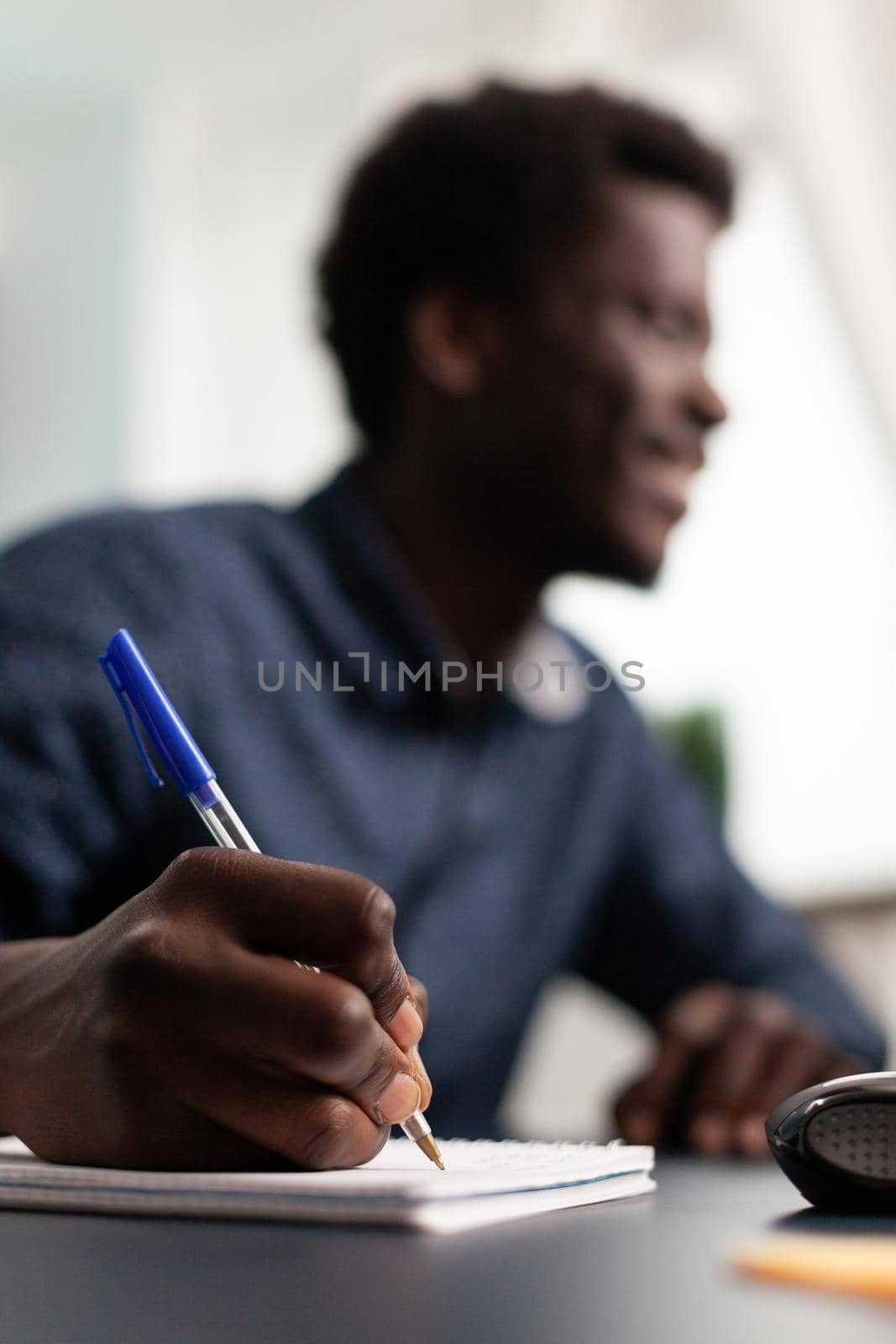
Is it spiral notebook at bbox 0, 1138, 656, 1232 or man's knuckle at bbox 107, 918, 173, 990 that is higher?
man's knuckle at bbox 107, 918, 173, 990

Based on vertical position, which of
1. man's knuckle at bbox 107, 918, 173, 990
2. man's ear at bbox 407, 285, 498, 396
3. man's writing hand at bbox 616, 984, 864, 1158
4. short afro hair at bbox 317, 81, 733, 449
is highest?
short afro hair at bbox 317, 81, 733, 449

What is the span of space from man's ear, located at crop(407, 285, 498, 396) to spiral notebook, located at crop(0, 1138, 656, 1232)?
495 millimetres

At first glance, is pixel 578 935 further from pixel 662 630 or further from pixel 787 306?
pixel 787 306

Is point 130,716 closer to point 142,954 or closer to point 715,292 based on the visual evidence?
point 142,954

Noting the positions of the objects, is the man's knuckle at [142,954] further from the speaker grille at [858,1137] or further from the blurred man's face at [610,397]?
the blurred man's face at [610,397]

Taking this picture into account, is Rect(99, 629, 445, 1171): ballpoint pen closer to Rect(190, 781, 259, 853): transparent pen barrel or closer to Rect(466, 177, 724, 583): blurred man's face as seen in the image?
Rect(190, 781, 259, 853): transparent pen barrel

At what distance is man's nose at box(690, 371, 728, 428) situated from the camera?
1.89ft

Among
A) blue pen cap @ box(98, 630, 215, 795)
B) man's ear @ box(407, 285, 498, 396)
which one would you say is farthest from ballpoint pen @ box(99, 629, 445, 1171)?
man's ear @ box(407, 285, 498, 396)

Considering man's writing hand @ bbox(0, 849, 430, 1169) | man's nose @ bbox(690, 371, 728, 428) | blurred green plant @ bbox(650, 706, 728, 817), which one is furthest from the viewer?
blurred green plant @ bbox(650, 706, 728, 817)

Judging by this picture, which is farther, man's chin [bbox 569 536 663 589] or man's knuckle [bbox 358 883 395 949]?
man's chin [bbox 569 536 663 589]

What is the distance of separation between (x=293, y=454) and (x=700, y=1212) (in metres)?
1.75

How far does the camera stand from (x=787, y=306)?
895mm

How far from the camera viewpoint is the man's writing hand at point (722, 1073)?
554mm

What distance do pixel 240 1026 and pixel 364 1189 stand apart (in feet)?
0.17
